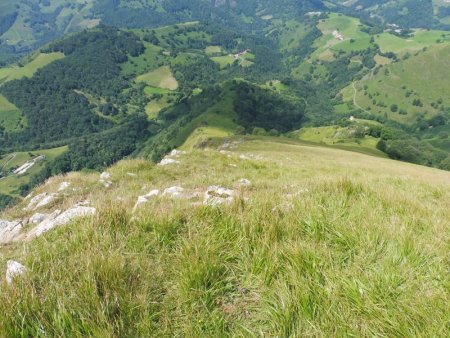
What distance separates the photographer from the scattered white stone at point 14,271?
13.7ft

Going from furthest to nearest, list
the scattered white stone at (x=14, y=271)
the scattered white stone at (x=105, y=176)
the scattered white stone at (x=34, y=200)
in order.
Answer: the scattered white stone at (x=105, y=176) → the scattered white stone at (x=34, y=200) → the scattered white stone at (x=14, y=271)

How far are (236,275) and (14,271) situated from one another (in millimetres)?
2959

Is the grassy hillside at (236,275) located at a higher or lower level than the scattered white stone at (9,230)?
higher

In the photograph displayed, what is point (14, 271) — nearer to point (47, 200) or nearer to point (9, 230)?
point (9, 230)

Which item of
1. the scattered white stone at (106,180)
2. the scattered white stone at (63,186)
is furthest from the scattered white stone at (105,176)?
the scattered white stone at (63,186)

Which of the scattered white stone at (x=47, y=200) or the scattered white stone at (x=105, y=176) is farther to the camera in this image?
the scattered white stone at (x=105, y=176)

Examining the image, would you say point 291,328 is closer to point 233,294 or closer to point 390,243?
point 233,294

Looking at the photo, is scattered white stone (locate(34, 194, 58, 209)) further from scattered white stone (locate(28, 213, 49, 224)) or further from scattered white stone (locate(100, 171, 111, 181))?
scattered white stone (locate(100, 171, 111, 181))

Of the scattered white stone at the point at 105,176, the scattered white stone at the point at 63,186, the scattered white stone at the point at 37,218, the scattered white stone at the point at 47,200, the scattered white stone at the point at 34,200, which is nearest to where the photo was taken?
the scattered white stone at the point at 37,218

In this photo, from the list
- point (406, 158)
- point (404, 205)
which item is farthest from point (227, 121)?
point (404, 205)

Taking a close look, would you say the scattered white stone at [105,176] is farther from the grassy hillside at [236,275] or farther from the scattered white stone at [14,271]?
the scattered white stone at [14,271]

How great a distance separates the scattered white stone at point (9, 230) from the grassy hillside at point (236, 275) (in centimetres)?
317

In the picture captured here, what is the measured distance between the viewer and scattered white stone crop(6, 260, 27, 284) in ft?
13.7

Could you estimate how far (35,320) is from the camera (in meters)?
3.56
